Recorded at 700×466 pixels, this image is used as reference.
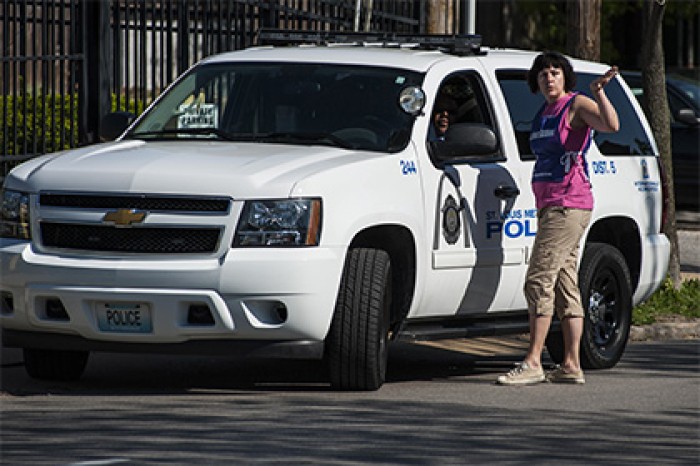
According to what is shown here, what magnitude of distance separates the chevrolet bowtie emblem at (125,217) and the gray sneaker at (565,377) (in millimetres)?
2710

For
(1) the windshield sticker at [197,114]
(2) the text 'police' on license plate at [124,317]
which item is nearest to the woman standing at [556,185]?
(1) the windshield sticker at [197,114]

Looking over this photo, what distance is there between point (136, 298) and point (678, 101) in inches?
559

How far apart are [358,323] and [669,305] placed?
5.43m

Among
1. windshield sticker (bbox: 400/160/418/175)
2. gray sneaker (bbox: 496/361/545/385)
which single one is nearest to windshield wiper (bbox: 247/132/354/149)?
windshield sticker (bbox: 400/160/418/175)

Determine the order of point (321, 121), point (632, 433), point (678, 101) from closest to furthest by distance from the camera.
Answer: point (632, 433), point (321, 121), point (678, 101)

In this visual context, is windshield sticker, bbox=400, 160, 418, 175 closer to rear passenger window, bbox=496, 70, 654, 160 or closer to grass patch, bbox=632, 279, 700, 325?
rear passenger window, bbox=496, 70, 654, 160

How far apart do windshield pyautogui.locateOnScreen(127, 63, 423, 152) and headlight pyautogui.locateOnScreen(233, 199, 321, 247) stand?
3.00ft

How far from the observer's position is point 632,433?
27.7 ft

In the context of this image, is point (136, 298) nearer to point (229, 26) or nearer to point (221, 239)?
point (221, 239)

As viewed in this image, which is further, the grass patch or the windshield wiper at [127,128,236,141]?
the grass patch

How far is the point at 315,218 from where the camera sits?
905 cm

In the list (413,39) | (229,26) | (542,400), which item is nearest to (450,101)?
(413,39)

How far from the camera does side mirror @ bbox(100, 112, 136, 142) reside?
10531mm

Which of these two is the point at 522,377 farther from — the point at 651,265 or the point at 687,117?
the point at 687,117
